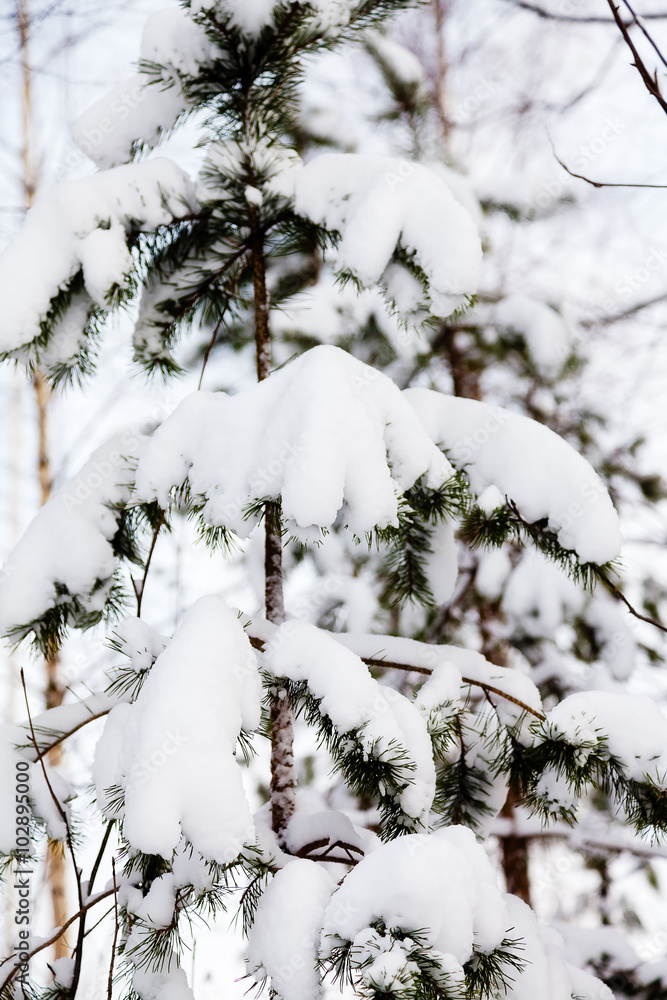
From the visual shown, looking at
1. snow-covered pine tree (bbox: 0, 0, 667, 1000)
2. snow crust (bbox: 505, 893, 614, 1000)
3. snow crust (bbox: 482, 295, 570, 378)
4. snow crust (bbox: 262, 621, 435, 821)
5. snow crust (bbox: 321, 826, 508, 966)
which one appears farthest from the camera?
snow crust (bbox: 482, 295, 570, 378)

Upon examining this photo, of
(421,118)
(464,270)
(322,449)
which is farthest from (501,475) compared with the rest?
(421,118)

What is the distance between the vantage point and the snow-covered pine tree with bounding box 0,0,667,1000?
120 cm

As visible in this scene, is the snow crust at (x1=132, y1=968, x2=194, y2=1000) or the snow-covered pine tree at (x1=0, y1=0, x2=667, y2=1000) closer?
the snow-covered pine tree at (x1=0, y1=0, x2=667, y2=1000)

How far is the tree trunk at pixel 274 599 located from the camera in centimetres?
185

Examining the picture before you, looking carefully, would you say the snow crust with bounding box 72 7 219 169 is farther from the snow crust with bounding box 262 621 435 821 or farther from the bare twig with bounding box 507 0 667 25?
the snow crust with bounding box 262 621 435 821

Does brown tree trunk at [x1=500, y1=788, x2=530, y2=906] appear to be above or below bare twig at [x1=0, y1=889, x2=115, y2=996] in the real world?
below

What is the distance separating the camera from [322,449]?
1294 millimetres

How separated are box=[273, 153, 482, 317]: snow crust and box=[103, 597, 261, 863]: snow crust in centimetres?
106

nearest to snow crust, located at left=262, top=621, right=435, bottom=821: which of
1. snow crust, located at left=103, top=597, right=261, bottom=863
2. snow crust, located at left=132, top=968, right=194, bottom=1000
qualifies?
snow crust, located at left=103, top=597, right=261, bottom=863

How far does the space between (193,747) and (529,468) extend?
44.3 inches

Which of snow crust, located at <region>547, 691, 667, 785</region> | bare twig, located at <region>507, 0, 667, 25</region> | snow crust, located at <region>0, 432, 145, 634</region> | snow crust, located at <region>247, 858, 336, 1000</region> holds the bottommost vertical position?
snow crust, located at <region>247, 858, 336, 1000</region>

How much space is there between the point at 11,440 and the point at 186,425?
5.07 metres

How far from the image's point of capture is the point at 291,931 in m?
1.22

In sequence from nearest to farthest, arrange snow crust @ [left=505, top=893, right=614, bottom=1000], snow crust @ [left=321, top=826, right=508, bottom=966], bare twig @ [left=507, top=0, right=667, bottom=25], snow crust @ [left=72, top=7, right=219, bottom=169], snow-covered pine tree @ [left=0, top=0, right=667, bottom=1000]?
1. snow crust @ [left=321, top=826, right=508, bottom=966]
2. snow-covered pine tree @ [left=0, top=0, right=667, bottom=1000]
3. snow crust @ [left=505, top=893, right=614, bottom=1000]
4. snow crust @ [left=72, top=7, right=219, bottom=169]
5. bare twig @ [left=507, top=0, right=667, bottom=25]
